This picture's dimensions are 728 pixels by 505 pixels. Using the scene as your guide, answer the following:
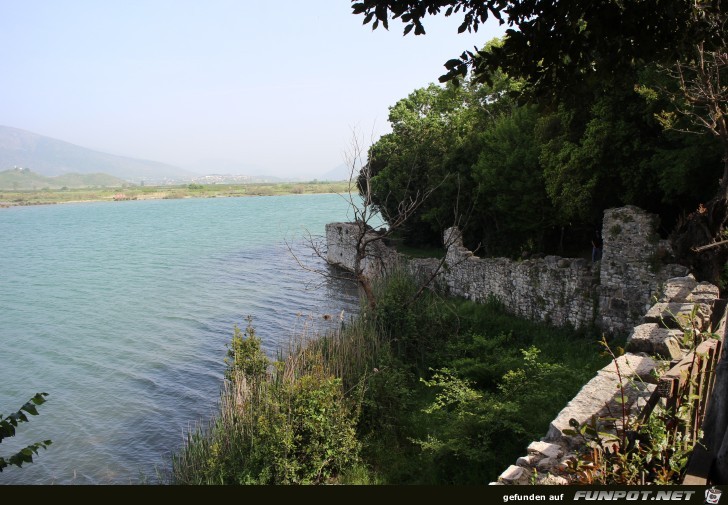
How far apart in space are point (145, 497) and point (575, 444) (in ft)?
14.5

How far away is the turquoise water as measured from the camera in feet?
48.5

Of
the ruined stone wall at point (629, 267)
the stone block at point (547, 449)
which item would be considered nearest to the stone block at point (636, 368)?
the stone block at point (547, 449)

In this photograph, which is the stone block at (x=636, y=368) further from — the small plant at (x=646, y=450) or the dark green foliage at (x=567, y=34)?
the dark green foliage at (x=567, y=34)

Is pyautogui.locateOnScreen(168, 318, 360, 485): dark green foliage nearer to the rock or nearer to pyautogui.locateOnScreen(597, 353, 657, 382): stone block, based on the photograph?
pyautogui.locateOnScreen(597, 353, 657, 382): stone block

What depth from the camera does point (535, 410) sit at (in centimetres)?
1092

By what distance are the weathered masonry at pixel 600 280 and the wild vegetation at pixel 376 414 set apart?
39.3 inches

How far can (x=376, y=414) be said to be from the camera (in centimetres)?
1246

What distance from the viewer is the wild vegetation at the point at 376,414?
10.3 meters

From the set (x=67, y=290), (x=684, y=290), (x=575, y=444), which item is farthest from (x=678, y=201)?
(x=67, y=290)

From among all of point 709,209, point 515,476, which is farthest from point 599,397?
point 709,209

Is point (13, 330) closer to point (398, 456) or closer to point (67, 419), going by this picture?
point (67, 419)

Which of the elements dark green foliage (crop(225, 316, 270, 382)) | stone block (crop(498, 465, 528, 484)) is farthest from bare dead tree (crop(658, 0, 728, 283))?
dark green foliage (crop(225, 316, 270, 382))

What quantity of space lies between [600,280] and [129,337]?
61.9 feet

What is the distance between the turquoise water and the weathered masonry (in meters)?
6.91
